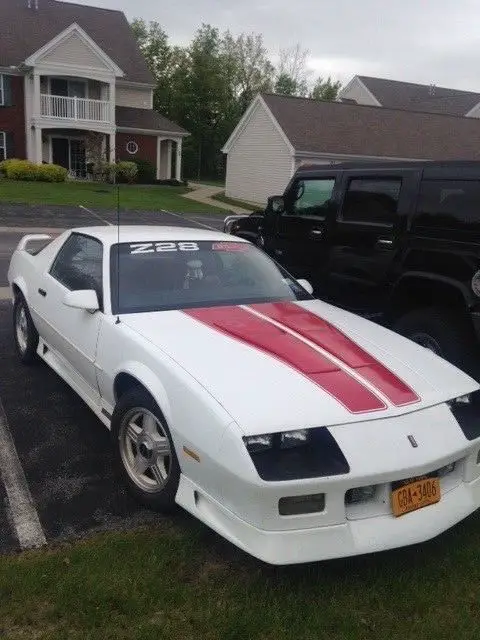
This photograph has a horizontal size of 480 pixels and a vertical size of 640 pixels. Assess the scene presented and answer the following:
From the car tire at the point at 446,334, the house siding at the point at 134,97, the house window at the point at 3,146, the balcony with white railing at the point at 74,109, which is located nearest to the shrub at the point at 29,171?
Result: the house window at the point at 3,146

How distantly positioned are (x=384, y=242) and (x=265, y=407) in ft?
10.3

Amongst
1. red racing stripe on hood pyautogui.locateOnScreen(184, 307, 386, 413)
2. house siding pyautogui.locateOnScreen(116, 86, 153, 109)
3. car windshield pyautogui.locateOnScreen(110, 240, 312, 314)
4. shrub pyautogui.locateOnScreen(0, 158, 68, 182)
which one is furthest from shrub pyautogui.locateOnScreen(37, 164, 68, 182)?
red racing stripe on hood pyautogui.locateOnScreen(184, 307, 386, 413)

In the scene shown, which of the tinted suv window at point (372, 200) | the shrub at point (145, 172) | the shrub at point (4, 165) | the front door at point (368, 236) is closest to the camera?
the front door at point (368, 236)

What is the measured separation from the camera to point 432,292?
5.05 metres

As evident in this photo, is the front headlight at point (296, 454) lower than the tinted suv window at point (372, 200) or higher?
lower

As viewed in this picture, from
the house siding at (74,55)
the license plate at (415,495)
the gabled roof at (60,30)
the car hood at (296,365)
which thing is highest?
the gabled roof at (60,30)

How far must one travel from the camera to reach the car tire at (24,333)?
5352 millimetres

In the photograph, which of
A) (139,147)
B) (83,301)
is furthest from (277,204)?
(139,147)

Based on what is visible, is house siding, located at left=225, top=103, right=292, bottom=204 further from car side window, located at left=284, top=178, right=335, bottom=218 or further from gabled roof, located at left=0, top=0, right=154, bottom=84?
car side window, located at left=284, top=178, right=335, bottom=218

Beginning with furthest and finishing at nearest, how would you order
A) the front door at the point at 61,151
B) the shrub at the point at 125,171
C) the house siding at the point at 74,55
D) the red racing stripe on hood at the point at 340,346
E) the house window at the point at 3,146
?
1. the front door at the point at 61,151
2. the house window at the point at 3,146
3. the house siding at the point at 74,55
4. the shrub at the point at 125,171
5. the red racing stripe on hood at the point at 340,346

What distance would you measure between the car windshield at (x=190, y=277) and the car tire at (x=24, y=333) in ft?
5.22

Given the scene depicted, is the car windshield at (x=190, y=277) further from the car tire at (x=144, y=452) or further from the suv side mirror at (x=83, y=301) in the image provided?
the car tire at (x=144, y=452)

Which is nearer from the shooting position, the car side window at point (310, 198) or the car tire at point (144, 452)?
the car tire at point (144, 452)

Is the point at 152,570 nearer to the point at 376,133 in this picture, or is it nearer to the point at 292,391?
the point at 292,391
